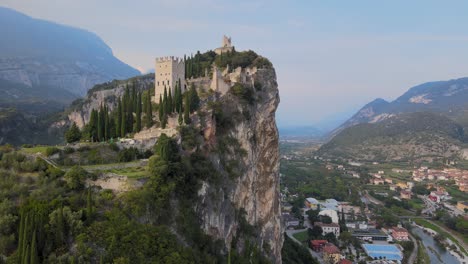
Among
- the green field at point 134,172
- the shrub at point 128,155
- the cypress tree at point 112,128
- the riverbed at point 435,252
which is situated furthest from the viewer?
the riverbed at point 435,252

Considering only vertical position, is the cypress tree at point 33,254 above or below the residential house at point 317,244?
above

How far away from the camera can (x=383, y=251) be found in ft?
208

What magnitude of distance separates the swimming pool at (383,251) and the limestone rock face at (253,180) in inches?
836

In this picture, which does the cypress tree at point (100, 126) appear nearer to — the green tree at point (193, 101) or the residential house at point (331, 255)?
the green tree at point (193, 101)

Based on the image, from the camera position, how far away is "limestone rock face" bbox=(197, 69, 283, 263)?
3353cm

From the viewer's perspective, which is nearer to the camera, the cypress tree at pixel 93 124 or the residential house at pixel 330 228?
the cypress tree at pixel 93 124

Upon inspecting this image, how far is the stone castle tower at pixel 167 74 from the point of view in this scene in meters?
42.5

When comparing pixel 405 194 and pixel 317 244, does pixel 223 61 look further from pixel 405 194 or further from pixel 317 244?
pixel 405 194


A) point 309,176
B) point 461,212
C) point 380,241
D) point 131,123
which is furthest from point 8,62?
point 461,212

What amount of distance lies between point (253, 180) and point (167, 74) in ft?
54.5

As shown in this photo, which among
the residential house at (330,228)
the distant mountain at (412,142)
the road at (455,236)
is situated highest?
the distant mountain at (412,142)

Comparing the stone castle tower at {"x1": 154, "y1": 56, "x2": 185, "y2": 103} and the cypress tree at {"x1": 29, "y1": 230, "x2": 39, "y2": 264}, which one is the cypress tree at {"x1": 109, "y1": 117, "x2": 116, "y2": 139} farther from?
the cypress tree at {"x1": 29, "y1": 230, "x2": 39, "y2": 264}

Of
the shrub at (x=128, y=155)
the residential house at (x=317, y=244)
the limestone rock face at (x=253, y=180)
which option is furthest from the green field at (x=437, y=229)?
the shrub at (x=128, y=155)

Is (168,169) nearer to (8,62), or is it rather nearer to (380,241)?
(380,241)
